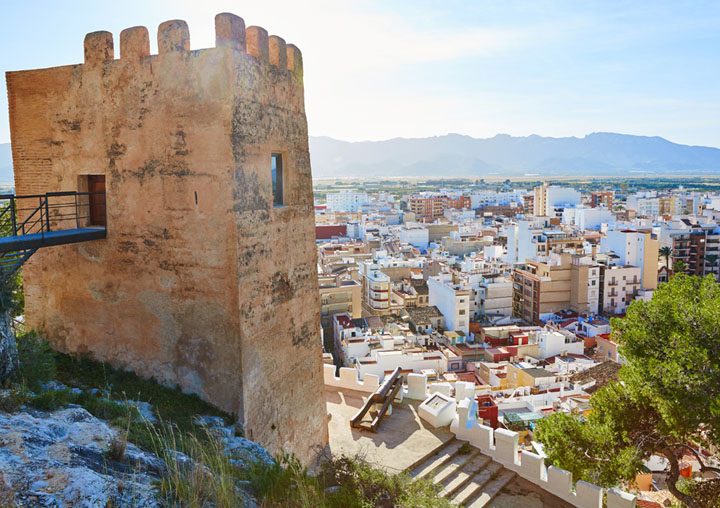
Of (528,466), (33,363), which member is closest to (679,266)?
(528,466)

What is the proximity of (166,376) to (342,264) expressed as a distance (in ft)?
139

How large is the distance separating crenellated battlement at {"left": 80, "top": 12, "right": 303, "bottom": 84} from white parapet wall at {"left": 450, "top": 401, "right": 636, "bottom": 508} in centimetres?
708

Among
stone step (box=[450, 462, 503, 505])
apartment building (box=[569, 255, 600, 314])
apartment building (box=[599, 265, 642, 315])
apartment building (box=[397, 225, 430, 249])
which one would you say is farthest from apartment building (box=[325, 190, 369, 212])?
stone step (box=[450, 462, 503, 505])

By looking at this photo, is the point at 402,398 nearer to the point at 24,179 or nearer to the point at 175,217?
the point at 175,217

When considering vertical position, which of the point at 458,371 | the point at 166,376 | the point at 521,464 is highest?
the point at 166,376

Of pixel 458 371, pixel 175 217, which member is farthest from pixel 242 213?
pixel 458 371

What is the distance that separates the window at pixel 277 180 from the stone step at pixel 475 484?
17.7 ft

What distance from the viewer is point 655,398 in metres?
8.12

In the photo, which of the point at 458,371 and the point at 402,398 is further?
the point at 458,371

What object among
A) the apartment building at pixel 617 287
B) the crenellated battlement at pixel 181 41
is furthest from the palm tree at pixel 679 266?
the crenellated battlement at pixel 181 41

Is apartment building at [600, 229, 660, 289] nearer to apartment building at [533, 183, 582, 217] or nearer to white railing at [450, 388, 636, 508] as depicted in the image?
white railing at [450, 388, 636, 508]

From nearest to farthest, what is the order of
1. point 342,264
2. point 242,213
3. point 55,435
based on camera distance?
point 55,435
point 242,213
point 342,264

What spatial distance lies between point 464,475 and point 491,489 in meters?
0.48

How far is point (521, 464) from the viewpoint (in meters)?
9.52
